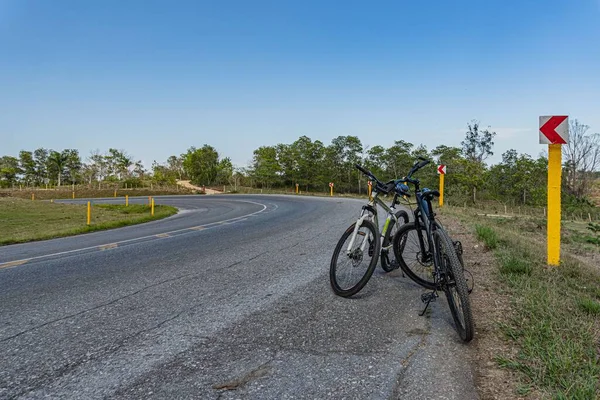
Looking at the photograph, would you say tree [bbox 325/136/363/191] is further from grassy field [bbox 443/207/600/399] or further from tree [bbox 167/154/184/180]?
grassy field [bbox 443/207/600/399]

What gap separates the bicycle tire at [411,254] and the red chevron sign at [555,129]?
9.27 ft

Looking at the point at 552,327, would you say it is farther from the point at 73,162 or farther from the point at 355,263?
the point at 73,162

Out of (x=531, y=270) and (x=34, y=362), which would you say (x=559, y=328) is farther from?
(x=34, y=362)

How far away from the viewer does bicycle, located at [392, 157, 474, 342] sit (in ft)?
9.14

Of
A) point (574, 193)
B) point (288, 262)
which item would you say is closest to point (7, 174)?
point (288, 262)

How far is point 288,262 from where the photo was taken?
220 inches

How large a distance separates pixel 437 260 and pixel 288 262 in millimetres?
2842

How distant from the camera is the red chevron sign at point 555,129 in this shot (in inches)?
192

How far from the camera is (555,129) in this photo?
4.92 meters

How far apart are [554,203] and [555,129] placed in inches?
42.1

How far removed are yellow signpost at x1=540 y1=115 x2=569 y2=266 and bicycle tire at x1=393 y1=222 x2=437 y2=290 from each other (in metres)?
2.30

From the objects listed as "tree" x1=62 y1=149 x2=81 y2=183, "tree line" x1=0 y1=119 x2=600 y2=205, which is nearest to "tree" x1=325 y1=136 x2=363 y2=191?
"tree line" x1=0 y1=119 x2=600 y2=205

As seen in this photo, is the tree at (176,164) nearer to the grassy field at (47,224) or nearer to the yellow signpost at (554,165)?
the grassy field at (47,224)

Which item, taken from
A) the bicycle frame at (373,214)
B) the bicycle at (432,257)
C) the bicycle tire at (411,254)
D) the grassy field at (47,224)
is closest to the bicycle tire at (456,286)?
the bicycle at (432,257)
